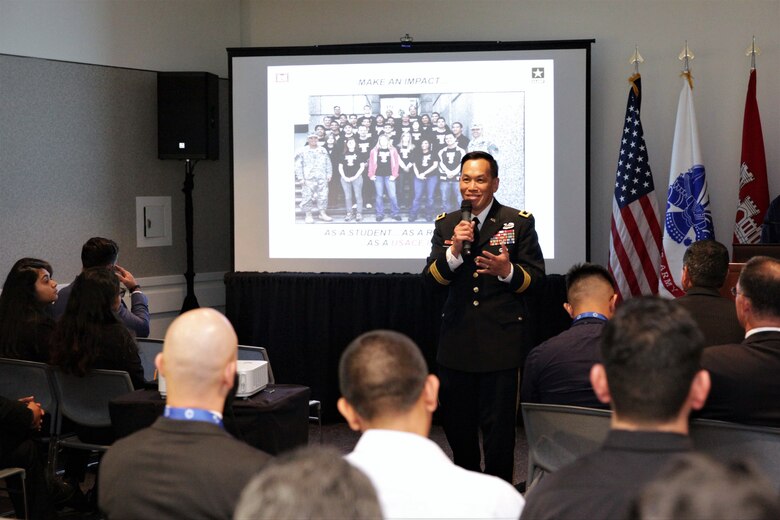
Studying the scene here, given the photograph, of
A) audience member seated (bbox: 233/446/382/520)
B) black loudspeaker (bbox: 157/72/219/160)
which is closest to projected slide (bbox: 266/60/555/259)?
black loudspeaker (bbox: 157/72/219/160)

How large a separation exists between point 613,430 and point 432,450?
334mm

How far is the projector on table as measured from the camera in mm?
3287

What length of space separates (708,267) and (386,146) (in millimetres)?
2967

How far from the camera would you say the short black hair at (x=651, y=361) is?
5.17 feet

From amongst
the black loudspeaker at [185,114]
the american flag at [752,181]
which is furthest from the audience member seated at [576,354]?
the black loudspeaker at [185,114]

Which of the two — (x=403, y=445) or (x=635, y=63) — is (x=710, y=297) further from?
(x=635, y=63)

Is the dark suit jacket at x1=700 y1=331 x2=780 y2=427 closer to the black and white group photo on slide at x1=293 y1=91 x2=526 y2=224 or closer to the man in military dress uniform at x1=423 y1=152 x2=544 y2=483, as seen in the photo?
the man in military dress uniform at x1=423 y1=152 x2=544 y2=483

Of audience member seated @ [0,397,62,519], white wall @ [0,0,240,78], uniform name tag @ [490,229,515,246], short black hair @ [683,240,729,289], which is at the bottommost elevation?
audience member seated @ [0,397,62,519]

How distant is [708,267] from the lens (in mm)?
3291

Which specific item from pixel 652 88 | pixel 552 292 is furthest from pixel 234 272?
pixel 652 88

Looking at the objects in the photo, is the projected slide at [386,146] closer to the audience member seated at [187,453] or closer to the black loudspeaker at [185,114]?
the black loudspeaker at [185,114]

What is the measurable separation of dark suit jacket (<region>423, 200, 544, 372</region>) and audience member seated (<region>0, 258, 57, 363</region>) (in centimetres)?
171

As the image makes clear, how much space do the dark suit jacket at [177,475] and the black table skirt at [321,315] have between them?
4.03 meters

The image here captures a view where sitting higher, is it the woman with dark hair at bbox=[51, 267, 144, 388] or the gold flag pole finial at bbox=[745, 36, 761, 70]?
the gold flag pole finial at bbox=[745, 36, 761, 70]
